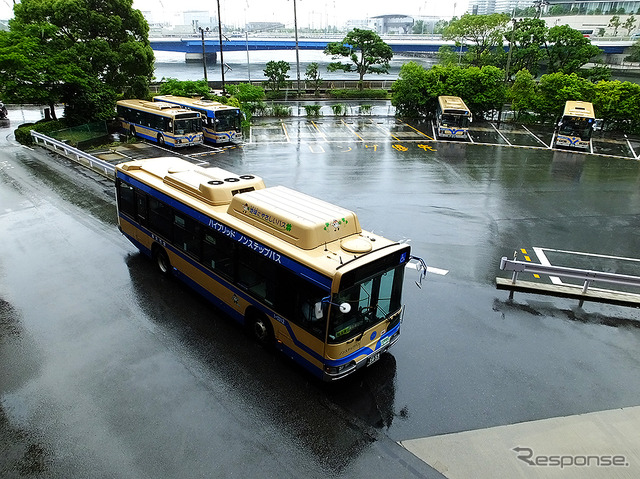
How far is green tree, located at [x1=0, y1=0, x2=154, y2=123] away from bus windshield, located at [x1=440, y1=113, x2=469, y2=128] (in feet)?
72.8

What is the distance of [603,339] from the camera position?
10250 mm

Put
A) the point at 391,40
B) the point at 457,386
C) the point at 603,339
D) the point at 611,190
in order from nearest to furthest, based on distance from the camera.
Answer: the point at 457,386 → the point at 603,339 → the point at 611,190 → the point at 391,40

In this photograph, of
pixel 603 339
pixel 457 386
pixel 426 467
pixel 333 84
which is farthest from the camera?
pixel 333 84

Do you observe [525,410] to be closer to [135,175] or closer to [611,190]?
[135,175]

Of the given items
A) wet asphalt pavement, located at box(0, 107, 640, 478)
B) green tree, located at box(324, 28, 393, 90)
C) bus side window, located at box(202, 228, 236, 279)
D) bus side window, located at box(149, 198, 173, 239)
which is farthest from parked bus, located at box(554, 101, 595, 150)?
bus side window, located at box(202, 228, 236, 279)

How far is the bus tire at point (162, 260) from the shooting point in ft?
39.3

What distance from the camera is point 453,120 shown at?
32594mm

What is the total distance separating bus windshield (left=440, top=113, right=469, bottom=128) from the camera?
Answer: 107ft

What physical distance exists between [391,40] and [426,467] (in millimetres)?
89695

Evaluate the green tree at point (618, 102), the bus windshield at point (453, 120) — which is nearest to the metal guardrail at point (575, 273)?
the bus windshield at point (453, 120)

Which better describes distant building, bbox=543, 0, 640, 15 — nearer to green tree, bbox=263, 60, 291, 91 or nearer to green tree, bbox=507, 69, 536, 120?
green tree, bbox=507, 69, 536, 120

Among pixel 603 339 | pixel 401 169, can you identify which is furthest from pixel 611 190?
pixel 603 339

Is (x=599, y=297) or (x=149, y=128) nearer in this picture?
(x=599, y=297)

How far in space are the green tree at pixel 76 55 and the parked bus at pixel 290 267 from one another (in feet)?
67.1
